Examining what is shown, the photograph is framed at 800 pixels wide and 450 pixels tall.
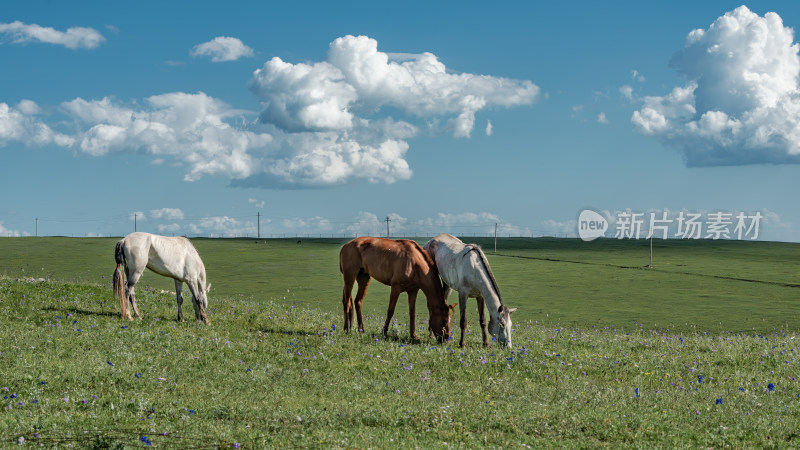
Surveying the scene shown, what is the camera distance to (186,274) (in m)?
19.3

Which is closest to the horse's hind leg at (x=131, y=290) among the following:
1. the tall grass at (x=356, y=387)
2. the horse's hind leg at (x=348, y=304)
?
the tall grass at (x=356, y=387)

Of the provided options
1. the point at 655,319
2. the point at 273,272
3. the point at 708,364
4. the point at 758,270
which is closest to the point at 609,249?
the point at 758,270

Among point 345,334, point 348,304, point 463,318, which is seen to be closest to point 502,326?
point 463,318

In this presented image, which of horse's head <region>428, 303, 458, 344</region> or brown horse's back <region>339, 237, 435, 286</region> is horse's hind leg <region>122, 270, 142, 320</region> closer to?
brown horse's back <region>339, 237, 435, 286</region>

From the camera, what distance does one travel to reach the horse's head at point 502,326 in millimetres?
16781

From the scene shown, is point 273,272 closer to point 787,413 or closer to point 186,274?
point 186,274

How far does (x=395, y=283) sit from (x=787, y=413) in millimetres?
10074

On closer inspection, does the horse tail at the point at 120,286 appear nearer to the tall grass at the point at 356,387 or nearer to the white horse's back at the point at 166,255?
the white horse's back at the point at 166,255

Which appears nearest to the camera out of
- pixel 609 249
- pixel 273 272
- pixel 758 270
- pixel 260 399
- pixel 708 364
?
pixel 260 399

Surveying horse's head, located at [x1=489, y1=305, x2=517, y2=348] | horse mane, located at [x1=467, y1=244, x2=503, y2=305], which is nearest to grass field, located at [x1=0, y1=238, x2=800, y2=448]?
horse's head, located at [x1=489, y1=305, x2=517, y2=348]

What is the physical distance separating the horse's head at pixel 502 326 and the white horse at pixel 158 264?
29.1 feet

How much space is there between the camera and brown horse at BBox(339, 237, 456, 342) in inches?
694

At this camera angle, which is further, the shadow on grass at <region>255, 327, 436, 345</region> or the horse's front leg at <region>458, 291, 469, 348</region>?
the shadow on grass at <region>255, 327, 436, 345</region>

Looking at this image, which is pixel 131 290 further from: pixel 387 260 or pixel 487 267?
pixel 487 267
